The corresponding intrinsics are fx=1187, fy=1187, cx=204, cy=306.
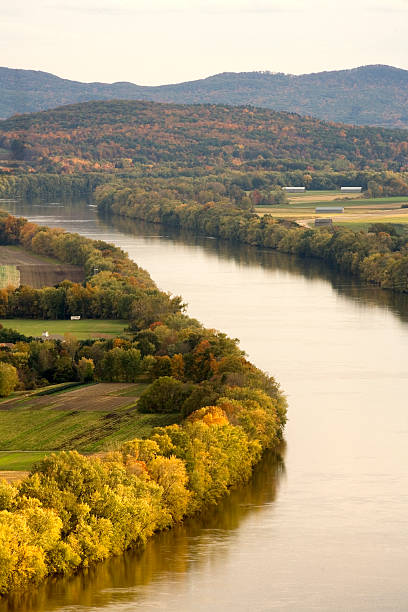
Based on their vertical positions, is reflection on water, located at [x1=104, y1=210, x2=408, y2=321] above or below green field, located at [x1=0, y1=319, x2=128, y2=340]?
above

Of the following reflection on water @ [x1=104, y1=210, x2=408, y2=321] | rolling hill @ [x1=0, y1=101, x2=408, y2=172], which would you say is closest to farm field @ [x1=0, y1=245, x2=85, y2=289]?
reflection on water @ [x1=104, y1=210, x2=408, y2=321]

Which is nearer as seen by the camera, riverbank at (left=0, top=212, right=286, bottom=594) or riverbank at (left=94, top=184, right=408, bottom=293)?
riverbank at (left=0, top=212, right=286, bottom=594)

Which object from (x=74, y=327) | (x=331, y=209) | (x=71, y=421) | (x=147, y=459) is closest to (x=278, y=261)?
(x=331, y=209)

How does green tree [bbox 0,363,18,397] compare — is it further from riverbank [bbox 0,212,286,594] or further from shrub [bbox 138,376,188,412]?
shrub [bbox 138,376,188,412]

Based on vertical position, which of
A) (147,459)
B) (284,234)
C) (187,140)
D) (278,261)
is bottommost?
(147,459)

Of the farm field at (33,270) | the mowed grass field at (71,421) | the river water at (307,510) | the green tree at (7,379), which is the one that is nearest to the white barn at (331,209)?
the farm field at (33,270)

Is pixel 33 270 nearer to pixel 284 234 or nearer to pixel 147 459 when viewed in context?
pixel 284 234

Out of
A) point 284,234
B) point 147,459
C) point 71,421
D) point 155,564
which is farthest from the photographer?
point 284,234

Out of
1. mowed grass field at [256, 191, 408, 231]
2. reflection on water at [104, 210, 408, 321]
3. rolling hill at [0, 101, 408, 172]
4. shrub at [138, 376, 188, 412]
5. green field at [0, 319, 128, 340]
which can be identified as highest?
rolling hill at [0, 101, 408, 172]
